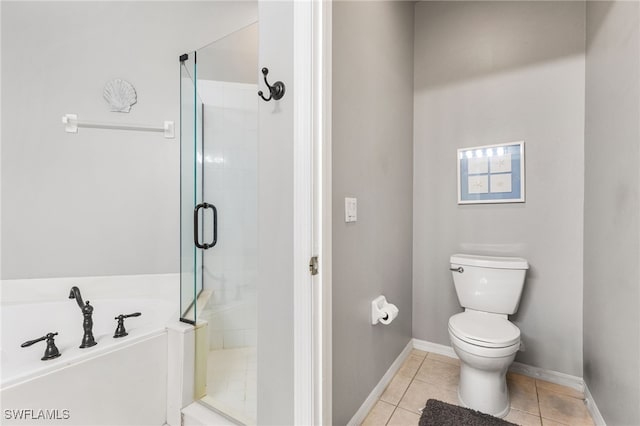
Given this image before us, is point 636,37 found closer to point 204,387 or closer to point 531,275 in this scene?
point 531,275

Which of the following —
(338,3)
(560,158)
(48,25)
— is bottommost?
(560,158)

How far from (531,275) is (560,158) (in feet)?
2.44

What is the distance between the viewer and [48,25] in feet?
6.47

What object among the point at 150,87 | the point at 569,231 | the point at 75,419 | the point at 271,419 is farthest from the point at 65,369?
the point at 569,231

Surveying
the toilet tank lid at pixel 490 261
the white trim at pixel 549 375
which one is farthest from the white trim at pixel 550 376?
the toilet tank lid at pixel 490 261

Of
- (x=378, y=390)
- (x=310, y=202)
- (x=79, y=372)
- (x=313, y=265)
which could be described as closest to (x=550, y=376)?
(x=378, y=390)

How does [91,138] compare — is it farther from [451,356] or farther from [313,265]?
[451,356]

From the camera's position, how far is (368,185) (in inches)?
58.1

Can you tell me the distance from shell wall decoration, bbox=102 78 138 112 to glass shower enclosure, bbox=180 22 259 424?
0.51m

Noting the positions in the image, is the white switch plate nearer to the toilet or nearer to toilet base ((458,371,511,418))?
the toilet

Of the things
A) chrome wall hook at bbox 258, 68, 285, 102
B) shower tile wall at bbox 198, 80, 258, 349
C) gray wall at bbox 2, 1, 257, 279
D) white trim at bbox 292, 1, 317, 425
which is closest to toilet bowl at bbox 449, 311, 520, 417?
white trim at bbox 292, 1, 317, 425

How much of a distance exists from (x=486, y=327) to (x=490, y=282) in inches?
12.2

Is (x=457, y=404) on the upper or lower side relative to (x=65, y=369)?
lower

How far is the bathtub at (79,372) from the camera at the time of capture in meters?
1.10
